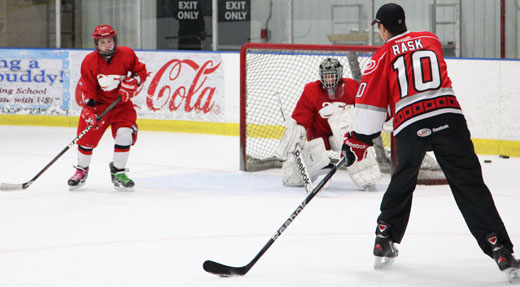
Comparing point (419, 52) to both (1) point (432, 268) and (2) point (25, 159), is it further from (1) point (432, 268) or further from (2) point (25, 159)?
(2) point (25, 159)

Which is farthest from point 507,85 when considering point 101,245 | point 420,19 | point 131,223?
point 101,245

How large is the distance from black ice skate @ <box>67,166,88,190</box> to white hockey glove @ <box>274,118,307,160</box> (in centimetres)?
126

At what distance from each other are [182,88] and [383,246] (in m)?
5.73

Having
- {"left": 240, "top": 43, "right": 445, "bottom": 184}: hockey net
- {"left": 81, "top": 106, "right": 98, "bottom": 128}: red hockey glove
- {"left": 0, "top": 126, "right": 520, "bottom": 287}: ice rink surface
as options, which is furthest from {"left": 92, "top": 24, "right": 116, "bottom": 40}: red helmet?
{"left": 240, "top": 43, "right": 445, "bottom": 184}: hockey net

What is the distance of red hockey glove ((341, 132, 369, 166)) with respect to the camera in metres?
3.07

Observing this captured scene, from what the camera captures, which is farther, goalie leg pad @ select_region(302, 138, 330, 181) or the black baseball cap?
goalie leg pad @ select_region(302, 138, 330, 181)

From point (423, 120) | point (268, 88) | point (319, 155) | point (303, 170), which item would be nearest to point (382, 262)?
point (423, 120)

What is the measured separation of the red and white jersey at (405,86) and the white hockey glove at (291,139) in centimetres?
217

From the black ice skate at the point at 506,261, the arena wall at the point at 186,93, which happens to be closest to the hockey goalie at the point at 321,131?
the arena wall at the point at 186,93

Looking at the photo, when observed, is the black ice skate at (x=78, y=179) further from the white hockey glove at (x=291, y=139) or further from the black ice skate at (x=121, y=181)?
the white hockey glove at (x=291, y=139)

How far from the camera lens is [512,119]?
21.9 feet

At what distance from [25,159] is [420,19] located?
389 cm

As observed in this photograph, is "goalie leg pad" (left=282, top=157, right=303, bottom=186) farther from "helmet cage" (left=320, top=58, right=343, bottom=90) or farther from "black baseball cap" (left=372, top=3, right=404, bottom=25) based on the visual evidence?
"black baseball cap" (left=372, top=3, right=404, bottom=25)

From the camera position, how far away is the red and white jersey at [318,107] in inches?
209
